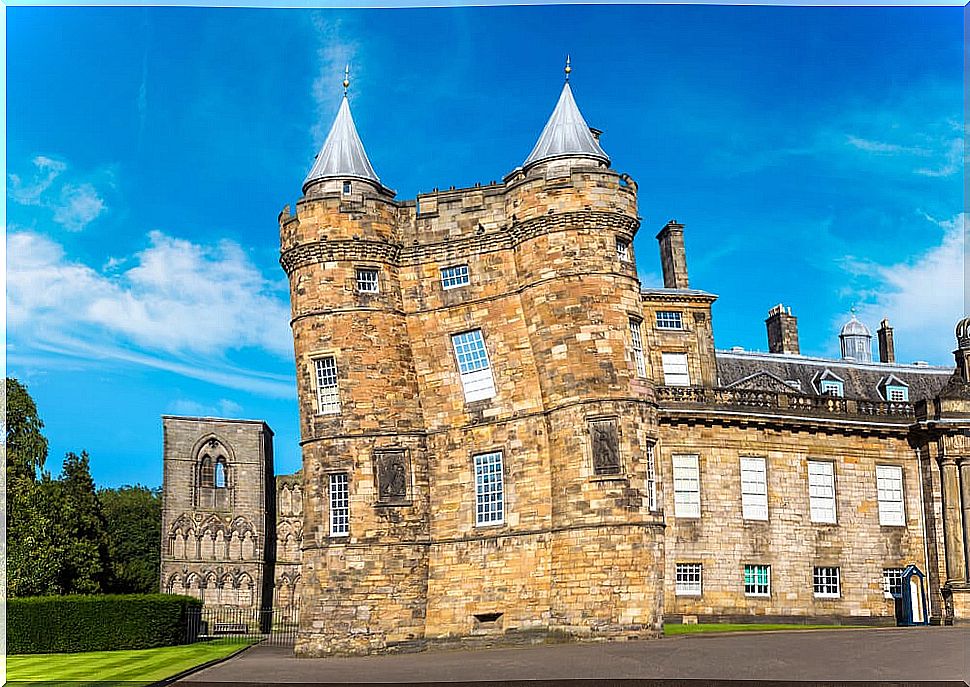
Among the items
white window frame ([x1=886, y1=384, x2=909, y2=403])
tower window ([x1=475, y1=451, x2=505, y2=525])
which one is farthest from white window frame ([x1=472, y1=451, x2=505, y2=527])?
white window frame ([x1=886, y1=384, x2=909, y2=403])

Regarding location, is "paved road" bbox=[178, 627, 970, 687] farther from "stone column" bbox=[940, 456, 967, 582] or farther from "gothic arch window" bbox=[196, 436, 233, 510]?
"gothic arch window" bbox=[196, 436, 233, 510]

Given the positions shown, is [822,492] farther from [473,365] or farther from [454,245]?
[454,245]

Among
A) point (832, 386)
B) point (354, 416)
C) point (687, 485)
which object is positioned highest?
point (832, 386)

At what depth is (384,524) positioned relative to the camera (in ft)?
77.6

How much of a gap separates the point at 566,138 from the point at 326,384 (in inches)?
303

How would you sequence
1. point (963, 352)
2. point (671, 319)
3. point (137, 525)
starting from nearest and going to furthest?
1. point (963, 352)
2. point (671, 319)
3. point (137, 525)

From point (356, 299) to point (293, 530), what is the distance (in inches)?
976

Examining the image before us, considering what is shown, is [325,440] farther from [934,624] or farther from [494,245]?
[934,624]

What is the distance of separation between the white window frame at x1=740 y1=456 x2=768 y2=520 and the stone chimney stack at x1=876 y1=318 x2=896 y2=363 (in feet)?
30.6

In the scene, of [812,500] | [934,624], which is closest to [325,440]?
[812,500]

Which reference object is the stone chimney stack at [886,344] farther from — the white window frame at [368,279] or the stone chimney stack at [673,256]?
the white window frame at [368,279]

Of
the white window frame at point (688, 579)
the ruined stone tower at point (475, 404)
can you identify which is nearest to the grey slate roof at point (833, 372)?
the white window frame at point (688, 579)

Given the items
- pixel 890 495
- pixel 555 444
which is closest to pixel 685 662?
pixel 555 444

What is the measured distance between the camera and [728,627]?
24.1 metres
